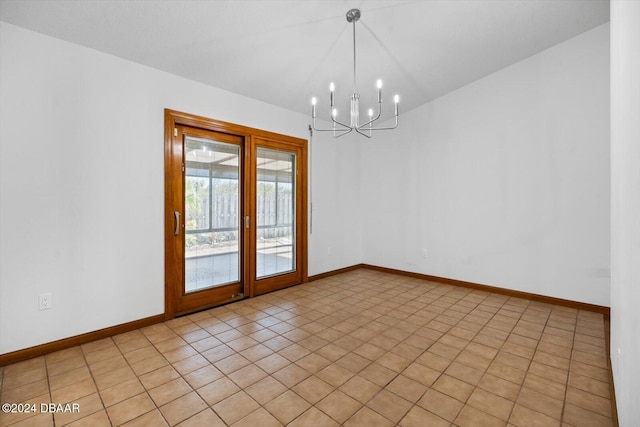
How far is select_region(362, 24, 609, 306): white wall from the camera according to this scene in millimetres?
3281

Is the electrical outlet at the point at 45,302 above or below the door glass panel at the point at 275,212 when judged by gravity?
below

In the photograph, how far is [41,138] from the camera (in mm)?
2346

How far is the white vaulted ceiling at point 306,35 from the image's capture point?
7.61ft

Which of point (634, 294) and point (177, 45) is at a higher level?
point (177, 45)

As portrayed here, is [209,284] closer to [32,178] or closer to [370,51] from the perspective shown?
[32,178]

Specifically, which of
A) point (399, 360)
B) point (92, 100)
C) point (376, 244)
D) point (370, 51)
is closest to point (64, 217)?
point (92, 100)

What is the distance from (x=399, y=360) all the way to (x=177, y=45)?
3515 millimetres

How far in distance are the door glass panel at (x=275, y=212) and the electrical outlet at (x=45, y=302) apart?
7.08 feet

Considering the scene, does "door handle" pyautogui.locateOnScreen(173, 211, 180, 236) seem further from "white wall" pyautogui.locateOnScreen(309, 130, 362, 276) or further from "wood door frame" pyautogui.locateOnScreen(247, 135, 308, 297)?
"white wall" pyautogui.locateOnScreen(309, 130, 362, 276)

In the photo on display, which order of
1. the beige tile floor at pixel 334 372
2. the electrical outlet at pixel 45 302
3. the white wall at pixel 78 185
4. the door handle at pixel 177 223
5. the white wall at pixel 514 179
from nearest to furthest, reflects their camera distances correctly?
the beige tile floor at pixel 334 372
the white wall at pixel 78 185
the electrical outlet at pixel 45 302
the door handle at pixel 177 223
the white wall at pixel 514 179

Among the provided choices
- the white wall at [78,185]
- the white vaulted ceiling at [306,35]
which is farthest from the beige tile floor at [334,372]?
the white vaulted ceiling at [306,35]

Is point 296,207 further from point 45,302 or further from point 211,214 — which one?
point 45,302

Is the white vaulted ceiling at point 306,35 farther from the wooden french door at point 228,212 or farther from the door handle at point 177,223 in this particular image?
the door handle at point 177,223

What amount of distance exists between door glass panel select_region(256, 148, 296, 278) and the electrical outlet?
84.9 inches
